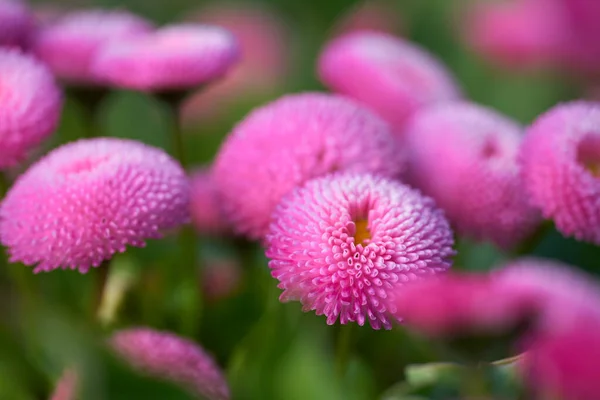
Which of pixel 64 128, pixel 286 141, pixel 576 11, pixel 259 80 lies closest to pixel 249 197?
pixel 286 141

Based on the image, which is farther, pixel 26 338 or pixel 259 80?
pixel 259 80

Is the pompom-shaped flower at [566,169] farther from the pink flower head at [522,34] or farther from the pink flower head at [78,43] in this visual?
the pink flower head at [522,34]

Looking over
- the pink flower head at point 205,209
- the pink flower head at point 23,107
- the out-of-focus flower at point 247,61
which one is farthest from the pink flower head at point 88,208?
the out-of-focus flower at point 247,61

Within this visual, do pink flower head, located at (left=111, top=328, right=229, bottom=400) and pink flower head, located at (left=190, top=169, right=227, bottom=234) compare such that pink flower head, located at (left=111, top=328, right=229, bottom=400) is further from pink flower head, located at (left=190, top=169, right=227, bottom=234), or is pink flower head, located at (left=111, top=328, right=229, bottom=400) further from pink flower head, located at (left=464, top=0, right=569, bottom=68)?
pink flower head, located at (left=464, top=0, right=569, bottom=68)

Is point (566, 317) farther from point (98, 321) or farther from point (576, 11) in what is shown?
point (576, 11)

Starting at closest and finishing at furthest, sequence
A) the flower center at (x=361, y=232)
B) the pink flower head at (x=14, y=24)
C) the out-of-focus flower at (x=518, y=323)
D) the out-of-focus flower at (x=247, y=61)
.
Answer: the out-of-focus flower at (x=518, y=323) < the flower center at (x=361, y=232) < the pink flower head at (x=14, y=24) < the out-of-focus flower at (x=247, y=61)

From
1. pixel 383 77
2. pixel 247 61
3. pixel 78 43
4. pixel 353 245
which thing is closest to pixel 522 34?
pixel 247 61
